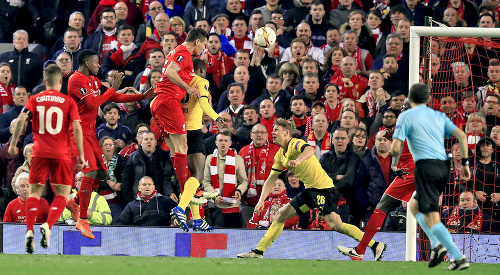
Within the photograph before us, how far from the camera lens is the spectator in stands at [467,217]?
12.9 m

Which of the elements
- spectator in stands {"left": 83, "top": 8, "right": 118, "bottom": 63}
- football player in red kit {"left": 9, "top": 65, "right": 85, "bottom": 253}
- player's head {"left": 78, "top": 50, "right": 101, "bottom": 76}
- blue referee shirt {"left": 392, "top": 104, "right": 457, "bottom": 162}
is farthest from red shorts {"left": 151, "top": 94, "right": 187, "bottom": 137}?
spectator in stands {"left": 83, "top": 8, "right": 118, "bottom": 63}

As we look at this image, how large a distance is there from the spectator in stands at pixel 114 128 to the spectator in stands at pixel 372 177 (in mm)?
4132

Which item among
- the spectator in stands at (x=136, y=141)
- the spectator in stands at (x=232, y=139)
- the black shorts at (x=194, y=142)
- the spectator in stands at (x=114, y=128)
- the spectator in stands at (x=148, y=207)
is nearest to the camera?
the black shorts at (x=194, y=142)

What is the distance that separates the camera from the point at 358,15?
53.7 feet

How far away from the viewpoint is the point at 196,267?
31.1 ft

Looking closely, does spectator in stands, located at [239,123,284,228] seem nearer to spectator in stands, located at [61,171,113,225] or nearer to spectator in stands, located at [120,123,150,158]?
spectator in stands, located at [120,123,150,158]

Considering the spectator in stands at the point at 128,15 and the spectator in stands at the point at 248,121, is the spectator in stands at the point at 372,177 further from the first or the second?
the spectator in stands at the point at 128,15

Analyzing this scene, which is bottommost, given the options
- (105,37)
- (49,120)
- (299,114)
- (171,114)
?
(49,120)

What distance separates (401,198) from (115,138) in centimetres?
546

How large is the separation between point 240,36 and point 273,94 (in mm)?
2186

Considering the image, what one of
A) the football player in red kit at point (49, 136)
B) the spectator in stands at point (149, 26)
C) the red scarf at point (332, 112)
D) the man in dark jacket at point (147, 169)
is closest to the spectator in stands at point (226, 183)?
the man in dark jacket at point (147, 169)

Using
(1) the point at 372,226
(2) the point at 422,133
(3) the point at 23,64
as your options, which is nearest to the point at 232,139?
(1) the point at 372,226

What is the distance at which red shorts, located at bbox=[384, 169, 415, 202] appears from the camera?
11.7 metres

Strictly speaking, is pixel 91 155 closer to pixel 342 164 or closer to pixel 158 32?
pixel 342 164
